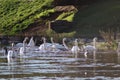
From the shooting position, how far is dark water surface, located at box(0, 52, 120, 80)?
22.4 m

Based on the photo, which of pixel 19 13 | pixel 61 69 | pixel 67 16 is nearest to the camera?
pixel 61 69

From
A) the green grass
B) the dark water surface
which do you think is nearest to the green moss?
the green grass

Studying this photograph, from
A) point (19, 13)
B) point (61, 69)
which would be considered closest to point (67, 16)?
point (19, 13)

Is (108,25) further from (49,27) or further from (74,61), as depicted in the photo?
(74,61)

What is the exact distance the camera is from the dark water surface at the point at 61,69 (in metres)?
22.4

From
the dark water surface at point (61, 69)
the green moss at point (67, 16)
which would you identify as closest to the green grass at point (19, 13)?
the green moss at point (67, 16)

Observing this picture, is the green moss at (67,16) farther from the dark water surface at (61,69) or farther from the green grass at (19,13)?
the dark water surface at (61,69)

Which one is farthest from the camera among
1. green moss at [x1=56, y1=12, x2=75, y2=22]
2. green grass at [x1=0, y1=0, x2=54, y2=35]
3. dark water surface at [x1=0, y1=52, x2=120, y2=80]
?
green grass at [x1=0, y1=0, x2=54, y2=35]

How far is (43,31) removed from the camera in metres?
54.2

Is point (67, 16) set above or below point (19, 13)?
below

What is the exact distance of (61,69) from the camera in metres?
25.4

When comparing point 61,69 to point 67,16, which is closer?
point 61,69

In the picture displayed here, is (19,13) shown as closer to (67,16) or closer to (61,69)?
(67,16)

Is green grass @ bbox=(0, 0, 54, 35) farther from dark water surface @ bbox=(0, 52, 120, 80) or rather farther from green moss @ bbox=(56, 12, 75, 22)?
dark water surface @ bbox=(0, 52, 120, 80)
